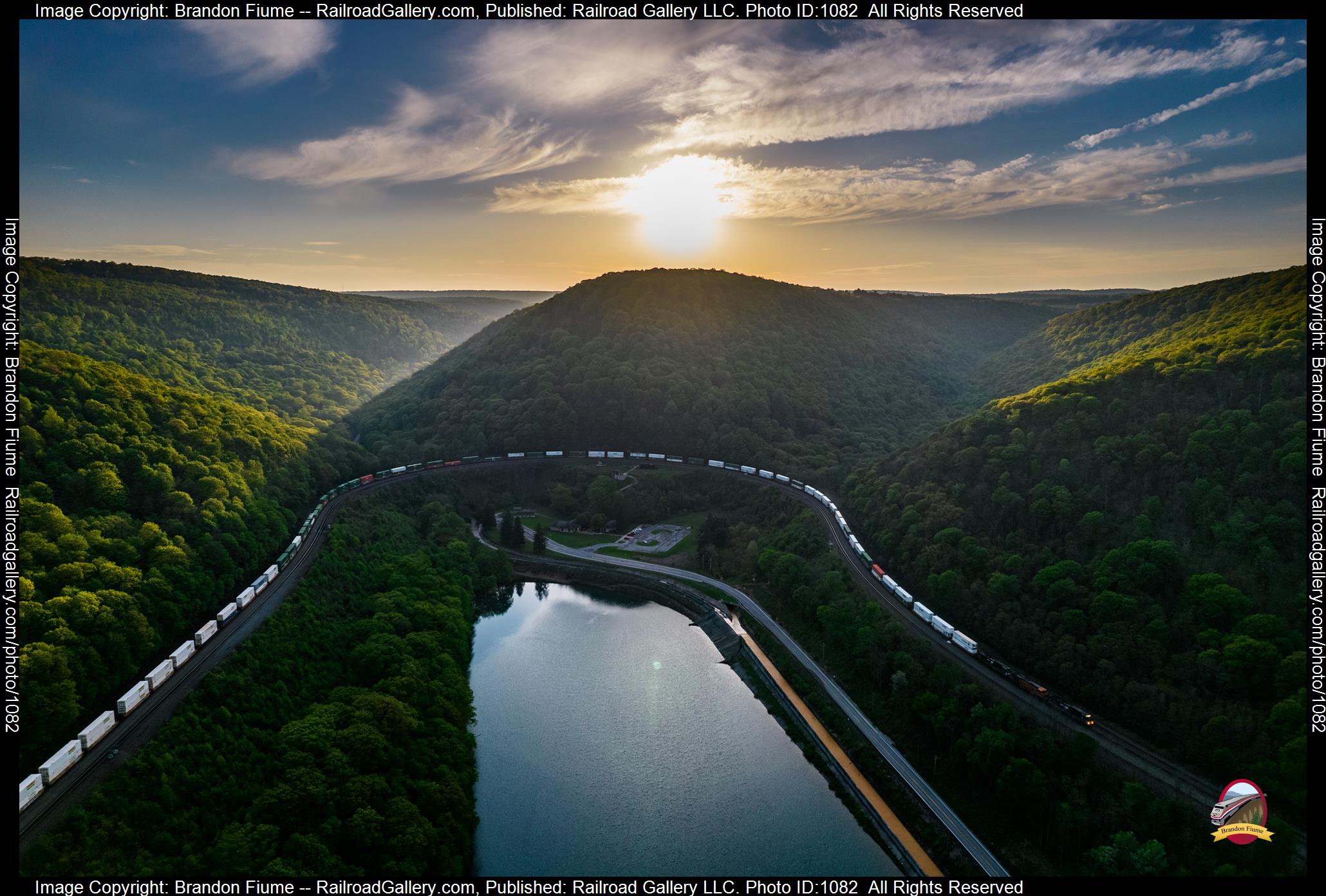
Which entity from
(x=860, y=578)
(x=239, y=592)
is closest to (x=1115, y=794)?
(x=860, y=578)

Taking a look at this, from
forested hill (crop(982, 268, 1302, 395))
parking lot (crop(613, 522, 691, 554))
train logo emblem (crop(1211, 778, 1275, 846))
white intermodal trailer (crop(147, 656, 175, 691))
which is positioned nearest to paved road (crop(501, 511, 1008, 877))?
parking lot (crop(613, 522, 691, 554))

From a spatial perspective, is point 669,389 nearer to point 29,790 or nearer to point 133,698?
point 133,698

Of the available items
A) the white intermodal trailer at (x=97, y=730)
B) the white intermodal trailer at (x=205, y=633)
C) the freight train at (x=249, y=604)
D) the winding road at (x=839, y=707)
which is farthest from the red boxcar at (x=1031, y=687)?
the white intermodal trailer at (x=205, y=633)

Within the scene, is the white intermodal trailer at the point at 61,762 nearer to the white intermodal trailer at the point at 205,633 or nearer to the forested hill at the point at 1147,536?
the white intermodal trailer at the point at 205,633

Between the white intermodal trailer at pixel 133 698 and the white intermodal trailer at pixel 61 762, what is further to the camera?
the white intermodal trailer at pixel 133 698

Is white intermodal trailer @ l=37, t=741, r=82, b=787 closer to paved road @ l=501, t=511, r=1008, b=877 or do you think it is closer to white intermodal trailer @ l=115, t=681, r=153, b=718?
white intermodal trailer @ l=115, t=681, r=153, b=718
